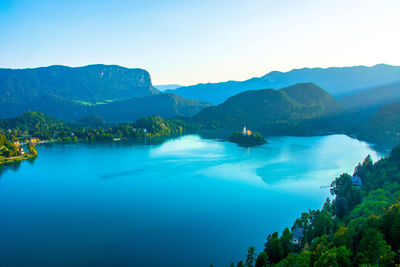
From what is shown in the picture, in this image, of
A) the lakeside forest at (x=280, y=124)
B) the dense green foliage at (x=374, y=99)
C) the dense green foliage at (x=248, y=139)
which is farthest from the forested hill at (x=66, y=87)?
the dense green foliage at (x=374, y=99)

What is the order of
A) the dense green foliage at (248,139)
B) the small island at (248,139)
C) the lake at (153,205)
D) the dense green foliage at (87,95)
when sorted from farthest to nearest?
the dense green foliage at (87,95), the dense green foliage at (248,139), the small island at (248,139), the lake at (153,205)

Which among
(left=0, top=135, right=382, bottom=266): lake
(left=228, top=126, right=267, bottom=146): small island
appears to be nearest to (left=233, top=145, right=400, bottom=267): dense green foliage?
(left=0, top=135, right=382, bottom=266): lake

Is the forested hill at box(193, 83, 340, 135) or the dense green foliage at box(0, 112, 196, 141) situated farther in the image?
the forested hill at box(193, 83, 340, 135)

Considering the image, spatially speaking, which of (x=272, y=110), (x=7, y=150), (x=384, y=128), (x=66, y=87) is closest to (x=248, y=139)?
(x=384, y=128)

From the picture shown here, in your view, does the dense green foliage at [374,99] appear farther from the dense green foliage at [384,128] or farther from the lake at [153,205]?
the lake at [153,205]

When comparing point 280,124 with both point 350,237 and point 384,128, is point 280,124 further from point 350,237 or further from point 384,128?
point 350,237

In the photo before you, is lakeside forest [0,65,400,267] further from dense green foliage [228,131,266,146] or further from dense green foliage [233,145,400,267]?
dense green foliage [228,131,266,146]
